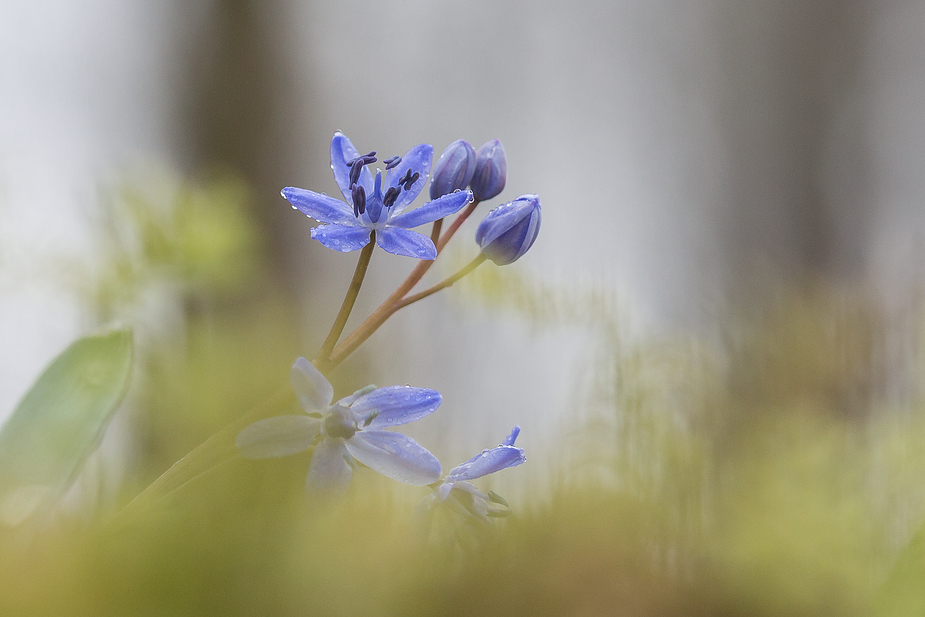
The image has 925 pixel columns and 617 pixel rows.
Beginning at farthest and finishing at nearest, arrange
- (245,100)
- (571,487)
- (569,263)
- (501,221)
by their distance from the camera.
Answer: (245,100)
(569,263)
(501,221)
(571,487)

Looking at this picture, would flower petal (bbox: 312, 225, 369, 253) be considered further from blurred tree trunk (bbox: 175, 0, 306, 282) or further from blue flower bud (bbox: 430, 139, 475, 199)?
blurred tree trunk (bbox: 175, 0, 306, 282)

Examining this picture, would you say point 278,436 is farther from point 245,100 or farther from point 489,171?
point 245,100

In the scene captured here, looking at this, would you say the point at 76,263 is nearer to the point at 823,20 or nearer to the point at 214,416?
the point at 214,416

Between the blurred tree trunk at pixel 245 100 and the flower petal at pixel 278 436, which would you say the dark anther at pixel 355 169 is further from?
the blurred tree trunk at pixel 245 100

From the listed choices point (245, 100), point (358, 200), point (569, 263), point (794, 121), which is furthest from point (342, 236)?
point (794, 121)

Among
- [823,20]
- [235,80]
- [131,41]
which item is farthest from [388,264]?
[823,20]

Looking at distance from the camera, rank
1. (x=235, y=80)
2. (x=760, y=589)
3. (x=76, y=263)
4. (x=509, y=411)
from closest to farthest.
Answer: (x=760, y=589), (x=76, y=263), (x=509, y=411), (x=235, y=80)
